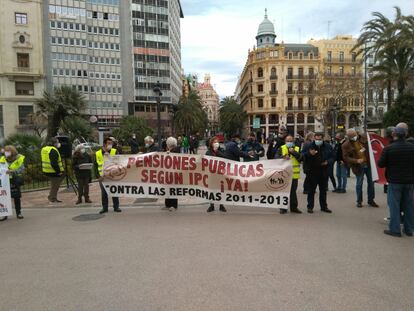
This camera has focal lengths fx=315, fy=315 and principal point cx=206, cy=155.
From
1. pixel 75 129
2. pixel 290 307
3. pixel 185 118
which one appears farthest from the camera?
pixel 185 118

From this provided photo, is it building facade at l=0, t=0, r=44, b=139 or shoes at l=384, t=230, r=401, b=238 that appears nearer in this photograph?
shoes at l=384, t=230, r=401, b=238

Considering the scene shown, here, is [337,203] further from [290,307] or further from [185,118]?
[185,118]

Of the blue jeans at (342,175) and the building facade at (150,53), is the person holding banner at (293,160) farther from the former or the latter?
the building facade at (150,53)

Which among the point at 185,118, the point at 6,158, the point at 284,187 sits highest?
the point at 185,118

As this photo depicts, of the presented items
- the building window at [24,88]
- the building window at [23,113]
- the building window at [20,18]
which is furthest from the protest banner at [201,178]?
the building window at [20,18]

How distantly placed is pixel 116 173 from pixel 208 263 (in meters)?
4.23

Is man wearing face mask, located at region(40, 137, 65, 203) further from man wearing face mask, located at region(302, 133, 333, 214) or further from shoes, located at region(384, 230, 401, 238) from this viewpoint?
shoes, located at region(384, 230, 401, 238)

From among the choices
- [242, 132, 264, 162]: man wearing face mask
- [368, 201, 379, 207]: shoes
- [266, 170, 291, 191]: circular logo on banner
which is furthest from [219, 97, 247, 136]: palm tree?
[266, 170, 291, 191]: circular logo on banner

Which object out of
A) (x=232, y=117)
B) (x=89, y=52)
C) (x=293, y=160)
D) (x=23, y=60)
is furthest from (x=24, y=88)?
(x=293, y=160)

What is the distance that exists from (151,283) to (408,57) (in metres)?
27.1

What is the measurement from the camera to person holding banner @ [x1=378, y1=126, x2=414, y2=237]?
5512 millimetres

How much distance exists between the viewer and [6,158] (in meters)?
7.65

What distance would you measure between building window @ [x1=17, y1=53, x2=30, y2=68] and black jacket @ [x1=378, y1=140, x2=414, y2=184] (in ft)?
198

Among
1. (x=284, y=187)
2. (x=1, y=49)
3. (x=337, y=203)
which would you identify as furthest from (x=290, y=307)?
(x=1, y=49)
